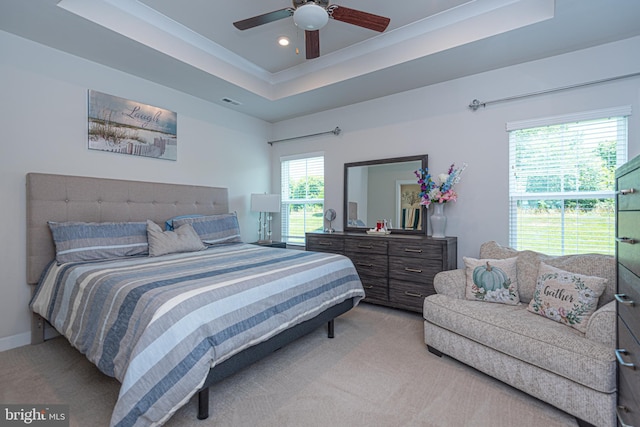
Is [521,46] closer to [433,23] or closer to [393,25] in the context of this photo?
[433,23]

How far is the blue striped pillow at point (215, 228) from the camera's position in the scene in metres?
3.41

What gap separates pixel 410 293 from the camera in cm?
327

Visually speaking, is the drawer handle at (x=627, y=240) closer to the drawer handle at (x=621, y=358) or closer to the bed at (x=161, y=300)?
the drawer handle at (x=621, y=358)

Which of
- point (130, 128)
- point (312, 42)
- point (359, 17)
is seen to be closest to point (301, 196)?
point (130, 128)

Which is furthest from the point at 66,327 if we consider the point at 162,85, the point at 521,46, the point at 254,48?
the point at 521,46

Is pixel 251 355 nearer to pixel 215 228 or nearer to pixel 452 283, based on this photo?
pixel 452 283

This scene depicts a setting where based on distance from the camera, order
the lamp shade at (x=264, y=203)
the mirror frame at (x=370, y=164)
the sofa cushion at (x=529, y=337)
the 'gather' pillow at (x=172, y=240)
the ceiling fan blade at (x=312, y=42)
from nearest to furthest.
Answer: the sofa cushion at (x=529, y=337) → the ceiling fan blade at (x=312, y=42) → the 'gather' pillow at (x=172, y=240) → the mirror frame at (x=370, y=164) → the lamp shade at (x=264, y=203)

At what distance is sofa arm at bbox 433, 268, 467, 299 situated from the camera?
253 centimetres

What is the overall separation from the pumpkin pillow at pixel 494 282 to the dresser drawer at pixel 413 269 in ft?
1.95

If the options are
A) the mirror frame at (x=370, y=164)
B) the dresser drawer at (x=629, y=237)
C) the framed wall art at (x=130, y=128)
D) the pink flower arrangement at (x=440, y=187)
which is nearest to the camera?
the dresser drawer at (x=629, y=237)

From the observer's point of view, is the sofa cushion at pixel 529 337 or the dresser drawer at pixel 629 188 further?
the sofa cushion at pixel 529 337

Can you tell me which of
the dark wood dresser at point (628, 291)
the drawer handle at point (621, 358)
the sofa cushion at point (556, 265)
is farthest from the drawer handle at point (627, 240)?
the sofa cushion at point (556, 265)

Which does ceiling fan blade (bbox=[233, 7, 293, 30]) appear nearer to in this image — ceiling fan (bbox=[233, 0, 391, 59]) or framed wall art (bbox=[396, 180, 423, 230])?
ceiling fan (bbox=[233, 0, 391, 59])

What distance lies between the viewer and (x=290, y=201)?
4941mm
